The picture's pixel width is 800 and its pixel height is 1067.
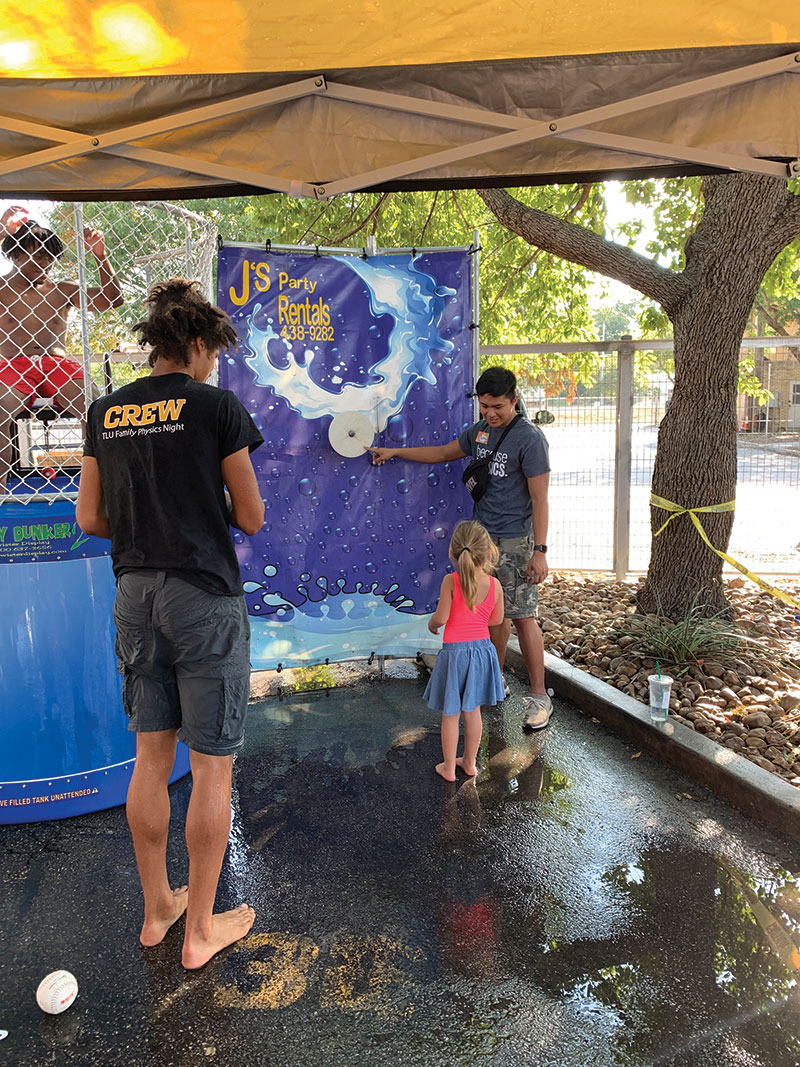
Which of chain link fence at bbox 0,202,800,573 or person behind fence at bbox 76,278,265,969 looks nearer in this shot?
person behind fence at bbox 76,278,265,969

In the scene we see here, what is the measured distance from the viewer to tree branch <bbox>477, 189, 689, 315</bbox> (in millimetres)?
5758

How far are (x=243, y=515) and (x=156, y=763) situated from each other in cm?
89

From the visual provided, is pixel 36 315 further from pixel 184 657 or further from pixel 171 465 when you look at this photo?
pixel 184 657

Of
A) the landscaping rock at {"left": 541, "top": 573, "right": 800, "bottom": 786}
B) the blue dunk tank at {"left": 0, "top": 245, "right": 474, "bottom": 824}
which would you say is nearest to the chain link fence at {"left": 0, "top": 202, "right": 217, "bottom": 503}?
the blue dunk tank at {"left": 0, "top": 245, "right": 474, "bottom": 824}

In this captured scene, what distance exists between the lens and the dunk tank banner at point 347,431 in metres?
4.68

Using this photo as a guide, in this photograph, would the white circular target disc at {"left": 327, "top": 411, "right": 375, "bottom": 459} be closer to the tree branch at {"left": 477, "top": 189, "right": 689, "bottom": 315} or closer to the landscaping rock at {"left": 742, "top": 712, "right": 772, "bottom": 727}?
the tree branch at {"left": 477, "top": 189, "right": 689, "bottom": 315}

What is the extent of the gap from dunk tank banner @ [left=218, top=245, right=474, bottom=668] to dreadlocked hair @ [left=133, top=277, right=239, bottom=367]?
196 cm

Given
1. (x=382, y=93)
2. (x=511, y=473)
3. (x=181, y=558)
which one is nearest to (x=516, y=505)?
(x=511, y=473)

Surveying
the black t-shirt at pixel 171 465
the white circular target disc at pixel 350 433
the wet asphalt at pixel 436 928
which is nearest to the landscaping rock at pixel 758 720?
the wet asphalt at pixel 436 928

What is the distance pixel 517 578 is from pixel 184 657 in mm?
2421

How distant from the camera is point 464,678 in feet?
12.8

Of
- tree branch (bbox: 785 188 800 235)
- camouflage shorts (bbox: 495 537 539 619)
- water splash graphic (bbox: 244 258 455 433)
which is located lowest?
camouflage shorts (bbox: 495 537 539 619)

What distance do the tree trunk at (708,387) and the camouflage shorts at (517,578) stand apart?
167 centimetres

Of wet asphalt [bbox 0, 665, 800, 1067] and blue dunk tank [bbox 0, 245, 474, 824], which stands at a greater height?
blue dunk tank [bbox 0, 245, 474, 824]
